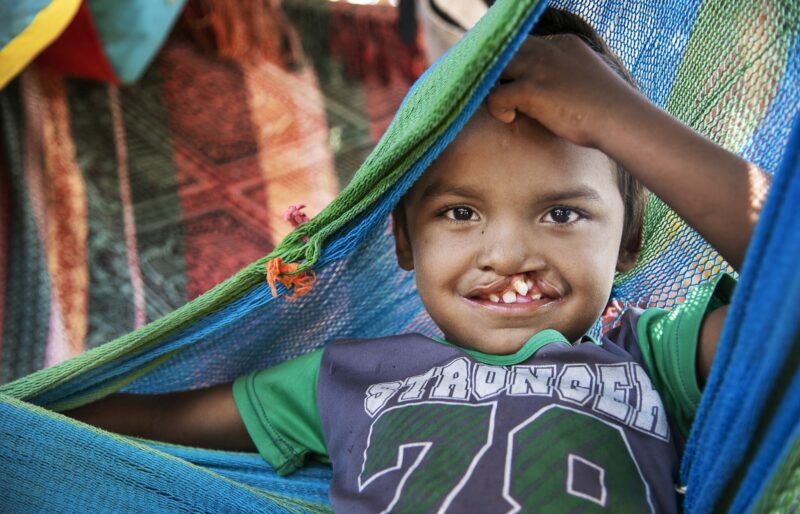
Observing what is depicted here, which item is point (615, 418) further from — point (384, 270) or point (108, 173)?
point (108, 173)

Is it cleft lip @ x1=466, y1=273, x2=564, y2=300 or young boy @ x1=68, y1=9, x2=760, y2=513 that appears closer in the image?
young boy @ x1=68, y1=9, x2=760, y2=513

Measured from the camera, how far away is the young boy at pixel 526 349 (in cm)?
83

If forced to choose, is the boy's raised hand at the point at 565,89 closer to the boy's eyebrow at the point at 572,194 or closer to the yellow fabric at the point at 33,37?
the boy's eyebrow at the point at 572,194

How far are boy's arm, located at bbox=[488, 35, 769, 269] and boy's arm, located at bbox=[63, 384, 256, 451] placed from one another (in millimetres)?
503

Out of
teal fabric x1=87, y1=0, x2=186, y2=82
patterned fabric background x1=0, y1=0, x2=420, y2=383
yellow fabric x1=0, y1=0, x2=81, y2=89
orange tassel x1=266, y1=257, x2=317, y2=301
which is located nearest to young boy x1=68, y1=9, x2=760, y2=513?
orange tassel x1=266, y1=257, x2=317, y2=301

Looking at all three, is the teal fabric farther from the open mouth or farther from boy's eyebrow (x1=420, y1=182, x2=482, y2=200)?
the open mouth

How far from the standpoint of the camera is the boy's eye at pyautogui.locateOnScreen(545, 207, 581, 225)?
981 mm

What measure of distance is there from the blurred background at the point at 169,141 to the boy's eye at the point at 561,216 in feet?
2.75

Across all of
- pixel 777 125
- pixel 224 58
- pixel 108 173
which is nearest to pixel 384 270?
pixel 777 125

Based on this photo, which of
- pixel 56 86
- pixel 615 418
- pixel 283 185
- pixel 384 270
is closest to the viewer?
pixel 615 418

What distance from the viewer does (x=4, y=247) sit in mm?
1668

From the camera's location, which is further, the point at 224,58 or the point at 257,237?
the point at 224,58

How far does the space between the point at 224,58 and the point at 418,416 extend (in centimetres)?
136

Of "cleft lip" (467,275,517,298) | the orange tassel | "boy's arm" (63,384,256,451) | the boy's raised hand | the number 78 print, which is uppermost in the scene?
the boy's raised hand
